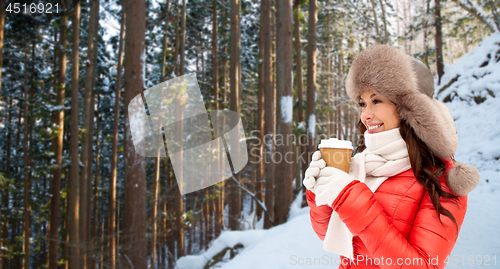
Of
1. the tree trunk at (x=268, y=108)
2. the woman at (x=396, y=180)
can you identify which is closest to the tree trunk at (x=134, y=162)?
the tree trunk at (x=268, y=108)

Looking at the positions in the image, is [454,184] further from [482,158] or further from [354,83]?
[482,158]

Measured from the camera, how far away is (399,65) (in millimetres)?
1403

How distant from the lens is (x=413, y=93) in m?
1.39

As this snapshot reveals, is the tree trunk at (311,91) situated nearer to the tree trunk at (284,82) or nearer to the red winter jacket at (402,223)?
the tree trunk at (284,82)

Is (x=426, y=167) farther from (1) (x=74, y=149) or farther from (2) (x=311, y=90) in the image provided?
(1) (x=74, y=149)

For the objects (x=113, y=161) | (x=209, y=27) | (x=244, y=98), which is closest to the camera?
(x=113, y=161)

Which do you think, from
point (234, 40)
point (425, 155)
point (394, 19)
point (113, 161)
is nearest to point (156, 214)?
point (113, 161)

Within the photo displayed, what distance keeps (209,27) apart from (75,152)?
476 inches

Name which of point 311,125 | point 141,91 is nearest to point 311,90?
point 311,125

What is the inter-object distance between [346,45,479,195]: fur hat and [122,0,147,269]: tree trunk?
4758mm

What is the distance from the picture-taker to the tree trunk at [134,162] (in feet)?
17.5

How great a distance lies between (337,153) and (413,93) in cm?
50

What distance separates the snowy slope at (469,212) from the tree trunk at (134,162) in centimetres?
178

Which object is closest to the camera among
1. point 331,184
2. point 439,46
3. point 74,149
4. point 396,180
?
point 331,184
